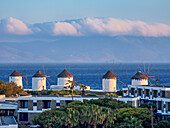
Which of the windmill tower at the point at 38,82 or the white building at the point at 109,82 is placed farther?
the windmill tower at the point at 38,82

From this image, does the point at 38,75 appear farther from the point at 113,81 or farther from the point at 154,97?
the point at 154,97

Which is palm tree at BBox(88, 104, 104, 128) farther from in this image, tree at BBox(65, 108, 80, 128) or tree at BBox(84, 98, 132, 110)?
tree at BBox(84, 98, 132, 110)

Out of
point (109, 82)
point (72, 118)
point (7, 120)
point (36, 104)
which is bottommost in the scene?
point (7, 120)

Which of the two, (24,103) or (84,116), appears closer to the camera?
(84,116)

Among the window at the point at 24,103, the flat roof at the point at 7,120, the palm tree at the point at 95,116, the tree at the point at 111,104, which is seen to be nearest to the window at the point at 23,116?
the window at the point at 24,103

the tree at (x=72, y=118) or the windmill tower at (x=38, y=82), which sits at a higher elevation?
the windmill tower at (x=38, y=82)

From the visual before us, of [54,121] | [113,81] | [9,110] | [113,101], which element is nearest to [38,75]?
[113,81]

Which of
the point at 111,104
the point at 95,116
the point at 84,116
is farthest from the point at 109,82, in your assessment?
the point at 95,116

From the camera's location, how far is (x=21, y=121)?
211 feet

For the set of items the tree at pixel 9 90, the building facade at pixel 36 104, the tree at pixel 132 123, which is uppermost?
the tree at pixel 9 90

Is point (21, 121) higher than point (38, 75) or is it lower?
lower

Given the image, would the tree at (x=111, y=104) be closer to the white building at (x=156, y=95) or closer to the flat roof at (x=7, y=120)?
the white building at (x=156, y=95)

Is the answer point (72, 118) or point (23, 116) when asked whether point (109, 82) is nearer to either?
point (23, 116)

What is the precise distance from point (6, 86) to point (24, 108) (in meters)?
18.1
